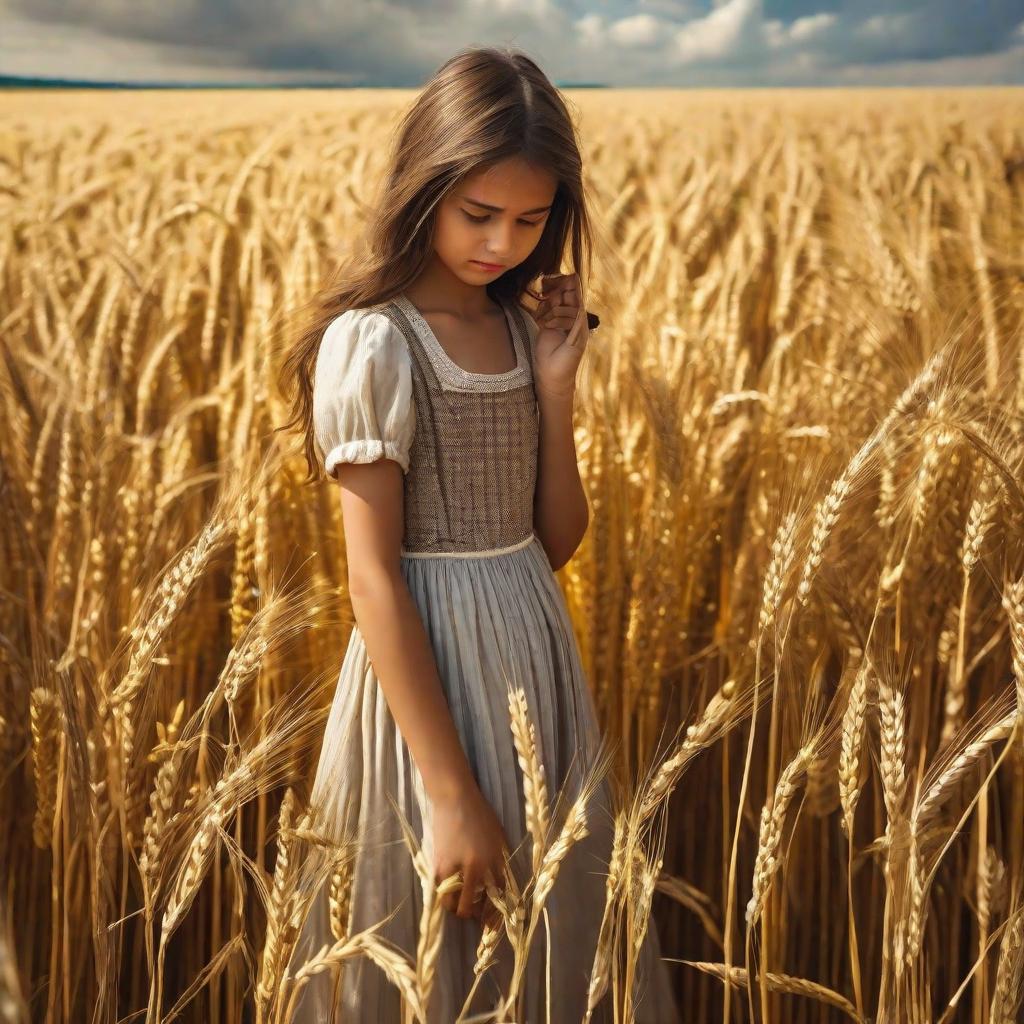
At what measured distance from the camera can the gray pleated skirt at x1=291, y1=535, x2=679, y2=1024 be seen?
0.85 metres

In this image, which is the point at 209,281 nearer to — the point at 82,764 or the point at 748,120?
the point at 82,764

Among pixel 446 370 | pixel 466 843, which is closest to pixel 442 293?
pixel 446 370

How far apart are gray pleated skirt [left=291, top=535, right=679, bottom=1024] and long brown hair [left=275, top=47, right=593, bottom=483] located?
8.4 inches

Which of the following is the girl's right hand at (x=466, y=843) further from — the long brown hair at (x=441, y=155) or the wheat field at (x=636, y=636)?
the long brown hair at (x=441, y=155)

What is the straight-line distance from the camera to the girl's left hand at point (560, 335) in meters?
0.89

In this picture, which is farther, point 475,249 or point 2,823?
point 2,823

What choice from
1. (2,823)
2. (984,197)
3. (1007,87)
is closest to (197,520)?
(2,823)

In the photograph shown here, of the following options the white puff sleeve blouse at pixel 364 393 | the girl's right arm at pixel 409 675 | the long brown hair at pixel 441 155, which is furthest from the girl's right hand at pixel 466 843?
the long brown hair at pixel 441 155

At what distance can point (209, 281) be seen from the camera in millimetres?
1804

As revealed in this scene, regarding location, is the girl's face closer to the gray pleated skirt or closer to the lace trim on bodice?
the lace trim on bodice

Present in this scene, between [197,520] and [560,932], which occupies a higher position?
[197,520]

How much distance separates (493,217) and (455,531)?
244mm

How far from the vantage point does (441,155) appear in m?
0.81

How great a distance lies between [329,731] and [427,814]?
0.12 m
